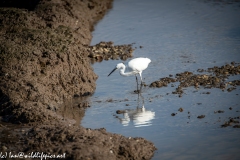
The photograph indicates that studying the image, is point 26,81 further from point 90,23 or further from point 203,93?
point 90,23

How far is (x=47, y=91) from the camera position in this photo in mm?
12961

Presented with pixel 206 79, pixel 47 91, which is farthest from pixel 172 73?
pixel 47 91

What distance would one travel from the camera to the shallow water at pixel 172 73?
10.6m

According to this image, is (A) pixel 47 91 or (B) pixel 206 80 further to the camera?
(B) pixel 206 80

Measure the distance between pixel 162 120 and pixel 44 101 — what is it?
3.01m

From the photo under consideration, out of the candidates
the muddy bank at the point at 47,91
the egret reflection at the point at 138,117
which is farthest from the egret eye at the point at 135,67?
the egret reflection at the point at 138,117

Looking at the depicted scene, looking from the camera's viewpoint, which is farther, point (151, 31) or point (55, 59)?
point (151, 31)

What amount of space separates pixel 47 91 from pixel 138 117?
2635mm

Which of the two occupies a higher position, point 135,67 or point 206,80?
point 135,67

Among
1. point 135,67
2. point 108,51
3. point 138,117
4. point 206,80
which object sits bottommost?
point 138,117

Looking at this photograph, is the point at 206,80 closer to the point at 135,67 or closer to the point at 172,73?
the point at 172,73

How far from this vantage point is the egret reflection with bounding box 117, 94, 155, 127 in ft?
38.5

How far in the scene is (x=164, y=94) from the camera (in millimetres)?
13508

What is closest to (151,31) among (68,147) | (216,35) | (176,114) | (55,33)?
(216,35)
